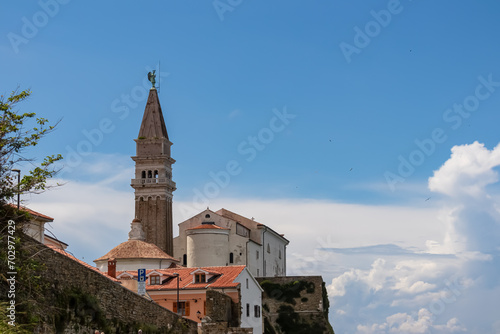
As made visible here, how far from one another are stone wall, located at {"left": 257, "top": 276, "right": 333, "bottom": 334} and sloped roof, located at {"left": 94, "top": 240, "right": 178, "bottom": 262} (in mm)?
12408

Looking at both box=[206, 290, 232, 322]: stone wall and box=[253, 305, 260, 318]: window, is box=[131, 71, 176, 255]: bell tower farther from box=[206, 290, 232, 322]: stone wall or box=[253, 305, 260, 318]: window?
box=[206, 290, 232, 322]: stone wall

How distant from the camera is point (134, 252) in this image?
77.8m

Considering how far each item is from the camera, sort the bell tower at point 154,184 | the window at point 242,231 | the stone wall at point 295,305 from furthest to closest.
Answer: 1. the bell tower at point 154,184
2. the window at point 242,231
3. the stone wall at point 295,305

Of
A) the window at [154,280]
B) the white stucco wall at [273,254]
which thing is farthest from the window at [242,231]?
the window at [154,280]

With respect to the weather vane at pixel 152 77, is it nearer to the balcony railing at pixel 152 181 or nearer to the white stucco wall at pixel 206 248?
the balcony railing at pixel 152 181

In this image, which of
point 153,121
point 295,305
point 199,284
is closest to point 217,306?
point 199,284

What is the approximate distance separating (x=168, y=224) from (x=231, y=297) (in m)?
49.7

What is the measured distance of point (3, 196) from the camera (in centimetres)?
1922

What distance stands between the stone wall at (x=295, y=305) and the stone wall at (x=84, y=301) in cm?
4425

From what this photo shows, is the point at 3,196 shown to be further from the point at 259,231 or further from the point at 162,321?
the point at 259,231

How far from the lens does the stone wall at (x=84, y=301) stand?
21766mm

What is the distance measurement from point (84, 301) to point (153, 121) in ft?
273

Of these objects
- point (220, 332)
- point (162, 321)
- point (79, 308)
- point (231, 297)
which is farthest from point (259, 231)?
point (79, 308)

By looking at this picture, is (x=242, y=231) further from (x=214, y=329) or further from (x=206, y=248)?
(x=214, y=329)
